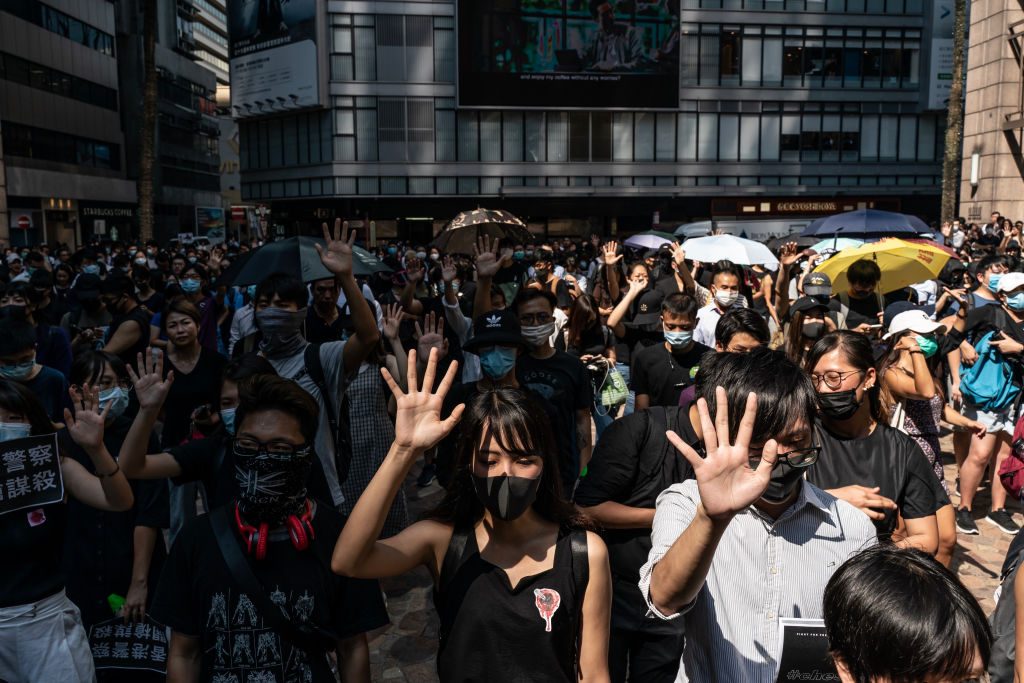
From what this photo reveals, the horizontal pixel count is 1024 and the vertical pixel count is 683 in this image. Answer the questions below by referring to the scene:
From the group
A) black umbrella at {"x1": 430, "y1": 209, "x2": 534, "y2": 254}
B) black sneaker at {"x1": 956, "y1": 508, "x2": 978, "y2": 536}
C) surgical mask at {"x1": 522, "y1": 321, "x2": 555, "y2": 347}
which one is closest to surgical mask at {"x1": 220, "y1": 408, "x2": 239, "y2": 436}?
surgical mask at {"x1": 522, "y1": 321, "x2": 555, "y2": 347}

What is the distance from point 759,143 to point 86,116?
38575 mm

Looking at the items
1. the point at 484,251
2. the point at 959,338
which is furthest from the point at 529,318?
the point at 959,338

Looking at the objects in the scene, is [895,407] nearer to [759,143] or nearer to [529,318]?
[529,318]

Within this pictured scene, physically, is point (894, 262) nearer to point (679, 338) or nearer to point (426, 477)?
point (679, 338)

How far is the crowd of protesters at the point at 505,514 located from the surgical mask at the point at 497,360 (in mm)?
17

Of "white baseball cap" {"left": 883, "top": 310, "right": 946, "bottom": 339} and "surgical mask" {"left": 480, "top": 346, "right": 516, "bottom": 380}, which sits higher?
"white baseball cap" {"left": 883, "top": 310, "right": 946, "bottom": 339}

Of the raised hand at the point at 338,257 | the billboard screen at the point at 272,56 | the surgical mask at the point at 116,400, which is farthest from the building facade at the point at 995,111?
the surgical mask at the point at 116,400

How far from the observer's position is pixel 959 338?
7.25 m

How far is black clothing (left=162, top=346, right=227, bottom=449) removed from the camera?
4.91 metres

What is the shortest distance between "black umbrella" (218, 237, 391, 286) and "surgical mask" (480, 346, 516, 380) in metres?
1.71

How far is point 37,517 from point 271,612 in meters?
1.28

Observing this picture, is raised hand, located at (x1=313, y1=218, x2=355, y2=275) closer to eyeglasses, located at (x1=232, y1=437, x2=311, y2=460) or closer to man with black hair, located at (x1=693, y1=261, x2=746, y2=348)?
eyeglasses, located at (x1=232, y1=437, x2=311, y2=460)

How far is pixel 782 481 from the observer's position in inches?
91.2

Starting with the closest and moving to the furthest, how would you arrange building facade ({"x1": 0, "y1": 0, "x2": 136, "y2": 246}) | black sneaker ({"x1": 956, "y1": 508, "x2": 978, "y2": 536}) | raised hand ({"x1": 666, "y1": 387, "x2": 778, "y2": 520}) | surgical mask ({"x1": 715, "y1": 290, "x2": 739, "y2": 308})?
raised hand ({"x1": 666, "y1": 387, "x2": 778, "y2": 520}) → black sneaker ({"x1": 956, "y1": 508, "x2": 978, "y2": 536}) → surgical mask ({"x1": 715, "y1": 290, "x2": 739, "y2": 308}) → building facade ({"x1": 0, "y1": 0, "x2": 136, "y2": 246})
